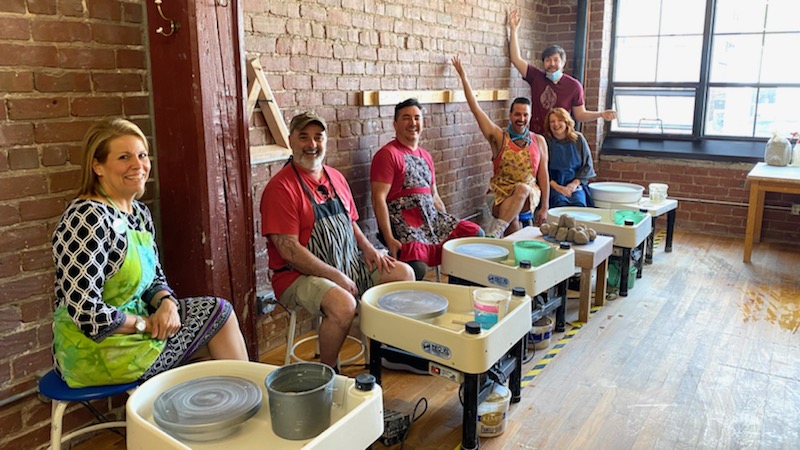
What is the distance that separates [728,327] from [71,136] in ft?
11.1

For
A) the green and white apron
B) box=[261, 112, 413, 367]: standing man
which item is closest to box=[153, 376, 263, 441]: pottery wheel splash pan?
the green and white apron

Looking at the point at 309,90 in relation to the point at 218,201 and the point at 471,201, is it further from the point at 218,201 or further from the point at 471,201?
the point at 471,201

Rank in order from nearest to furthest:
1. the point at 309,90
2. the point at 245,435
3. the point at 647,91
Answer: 1. the point at 245,435
2. the point at 309,90
3. the point at 647,91

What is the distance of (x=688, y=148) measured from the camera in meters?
5.80

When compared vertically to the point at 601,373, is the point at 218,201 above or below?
above

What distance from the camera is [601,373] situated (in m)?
2.93

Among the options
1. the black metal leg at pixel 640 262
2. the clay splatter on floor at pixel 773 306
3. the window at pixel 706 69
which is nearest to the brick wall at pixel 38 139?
the black metal leg at pixel 640 262

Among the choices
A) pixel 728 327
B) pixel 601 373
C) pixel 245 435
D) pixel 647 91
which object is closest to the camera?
pixel 245 435

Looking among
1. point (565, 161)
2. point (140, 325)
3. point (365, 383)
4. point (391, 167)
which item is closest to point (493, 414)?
point (365, 383)

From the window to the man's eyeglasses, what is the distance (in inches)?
168

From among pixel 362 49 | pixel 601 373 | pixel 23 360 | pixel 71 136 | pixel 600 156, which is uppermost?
pixel 362 49

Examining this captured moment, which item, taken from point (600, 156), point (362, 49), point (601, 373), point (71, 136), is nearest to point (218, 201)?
point (71, 136)

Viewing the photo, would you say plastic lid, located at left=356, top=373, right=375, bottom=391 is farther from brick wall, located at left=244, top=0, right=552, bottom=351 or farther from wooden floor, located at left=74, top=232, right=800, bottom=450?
brick wall, located at left=244, top=0, right=552, bottom=351

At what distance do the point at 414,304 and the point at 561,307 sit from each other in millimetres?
1224
